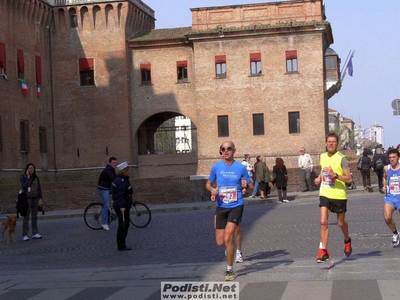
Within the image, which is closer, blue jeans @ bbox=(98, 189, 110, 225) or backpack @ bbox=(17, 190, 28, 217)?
backpack @ bbox=(17, 190, 28, 217)

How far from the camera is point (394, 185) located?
14.6 meters

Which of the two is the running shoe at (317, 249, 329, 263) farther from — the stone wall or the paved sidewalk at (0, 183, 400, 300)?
the stone wall

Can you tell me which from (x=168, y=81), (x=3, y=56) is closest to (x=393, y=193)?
(x=3, y=56)

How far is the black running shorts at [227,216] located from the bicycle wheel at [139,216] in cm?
1076

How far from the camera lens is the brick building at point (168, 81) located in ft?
174

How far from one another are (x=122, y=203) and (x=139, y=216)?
5575mm

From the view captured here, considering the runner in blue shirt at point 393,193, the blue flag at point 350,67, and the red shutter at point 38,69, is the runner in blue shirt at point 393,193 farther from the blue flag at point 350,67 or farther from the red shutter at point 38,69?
the blue flag at point 350,67

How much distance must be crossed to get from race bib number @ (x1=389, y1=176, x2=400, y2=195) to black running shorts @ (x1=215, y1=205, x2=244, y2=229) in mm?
4022

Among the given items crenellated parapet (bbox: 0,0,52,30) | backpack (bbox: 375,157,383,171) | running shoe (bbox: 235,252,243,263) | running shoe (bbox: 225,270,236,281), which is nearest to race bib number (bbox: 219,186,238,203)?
running shoe (bbox: 225,270,236,281)

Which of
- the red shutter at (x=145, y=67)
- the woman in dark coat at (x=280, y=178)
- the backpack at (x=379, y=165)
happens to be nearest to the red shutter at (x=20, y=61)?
the red shutter at (x=145, y=67)

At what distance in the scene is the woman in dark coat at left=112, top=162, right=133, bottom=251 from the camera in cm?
1656

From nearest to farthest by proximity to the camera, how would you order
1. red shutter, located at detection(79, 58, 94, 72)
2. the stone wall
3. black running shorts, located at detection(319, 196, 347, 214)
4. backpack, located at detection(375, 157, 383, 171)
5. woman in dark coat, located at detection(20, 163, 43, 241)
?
black running shorts, located at detection(319, 196, 347, 214) → woman in dark coat, located at detection(20, 163, 43, 241) → backpack, located at detection(375, 157, 383, 171) → the stone wall → red shutter, located at detection(79, 58, 94, 72)

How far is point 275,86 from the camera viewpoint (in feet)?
175

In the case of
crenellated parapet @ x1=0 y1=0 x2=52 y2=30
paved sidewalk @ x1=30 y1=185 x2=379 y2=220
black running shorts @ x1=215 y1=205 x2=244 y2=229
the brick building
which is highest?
crenellated parapet @ x1=0 y1=0 x2=52 y2=30
